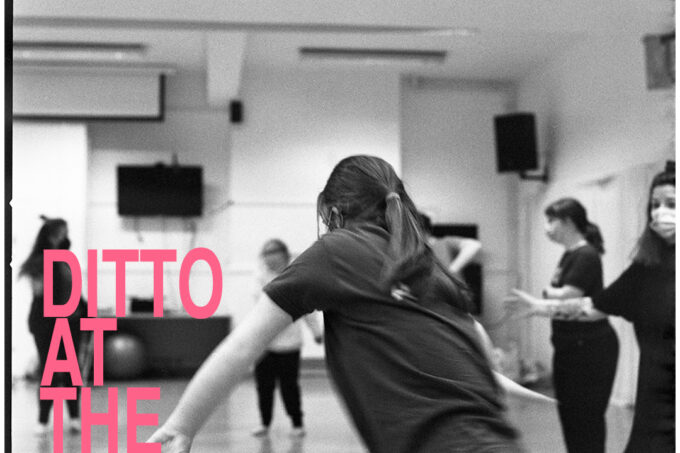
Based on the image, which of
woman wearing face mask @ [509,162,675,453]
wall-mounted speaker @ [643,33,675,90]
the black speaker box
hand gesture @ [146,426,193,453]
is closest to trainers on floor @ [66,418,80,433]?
woman wearing face mask @ [509,162,675,453]

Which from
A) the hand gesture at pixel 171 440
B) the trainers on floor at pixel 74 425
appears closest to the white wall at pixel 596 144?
the trainers on floor at pixel 74 425

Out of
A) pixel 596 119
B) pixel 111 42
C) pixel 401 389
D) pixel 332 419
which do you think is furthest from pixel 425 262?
pixel 111 42

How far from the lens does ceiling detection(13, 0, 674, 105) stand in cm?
522

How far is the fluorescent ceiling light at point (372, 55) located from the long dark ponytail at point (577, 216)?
4581 millimetres

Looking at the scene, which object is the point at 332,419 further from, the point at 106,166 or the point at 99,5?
the point at 106,166

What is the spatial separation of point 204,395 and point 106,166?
26.1 feet

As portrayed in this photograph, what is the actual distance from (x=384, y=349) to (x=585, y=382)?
7.15 ft

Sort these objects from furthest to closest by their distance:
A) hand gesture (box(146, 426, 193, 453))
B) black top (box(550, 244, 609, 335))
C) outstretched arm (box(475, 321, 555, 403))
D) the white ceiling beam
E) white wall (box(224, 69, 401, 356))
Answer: white wall (box(224, 69, 401, 356)) < the white ceiling beam < black top (box(550, 244, 609, 335)) < outstretched arm (box(475, 321, 555, 403)) < hand gesture (box(146, 426, 193, 453))

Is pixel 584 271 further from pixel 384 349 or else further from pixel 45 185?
pixel 45 185

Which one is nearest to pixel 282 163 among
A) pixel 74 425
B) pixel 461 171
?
pixel 461 171

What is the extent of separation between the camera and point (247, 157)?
8516mm

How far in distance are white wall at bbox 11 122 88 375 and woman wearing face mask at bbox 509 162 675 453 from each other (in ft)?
21.5

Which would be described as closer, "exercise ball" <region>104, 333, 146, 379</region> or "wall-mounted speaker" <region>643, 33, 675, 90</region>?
"wall-mounted speaker" <region>643, 33, 675, 90</region>

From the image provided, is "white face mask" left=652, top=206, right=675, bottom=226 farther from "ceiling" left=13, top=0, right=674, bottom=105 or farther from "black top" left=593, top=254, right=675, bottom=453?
"ceiling" left=13, top=0, right=674, bottom=105
